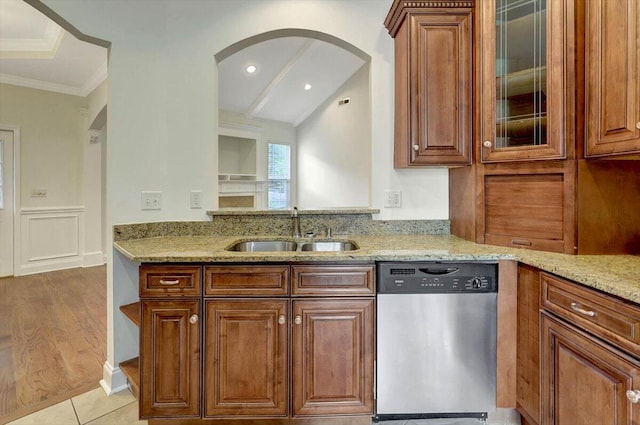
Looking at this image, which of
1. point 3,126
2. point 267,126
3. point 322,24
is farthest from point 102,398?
point 267,126

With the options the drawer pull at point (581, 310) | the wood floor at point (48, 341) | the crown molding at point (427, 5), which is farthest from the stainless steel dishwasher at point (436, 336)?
the wood floor at point (48, 341)

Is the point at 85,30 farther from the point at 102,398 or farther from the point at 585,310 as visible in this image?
the point at 585,310

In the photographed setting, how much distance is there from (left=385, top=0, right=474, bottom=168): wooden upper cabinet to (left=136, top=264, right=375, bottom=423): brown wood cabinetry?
86 cm

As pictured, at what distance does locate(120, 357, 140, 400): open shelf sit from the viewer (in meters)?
1.98

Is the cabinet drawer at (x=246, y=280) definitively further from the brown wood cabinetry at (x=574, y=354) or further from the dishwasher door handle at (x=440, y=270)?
the brown wood cabinetry at (x=574, y=354)

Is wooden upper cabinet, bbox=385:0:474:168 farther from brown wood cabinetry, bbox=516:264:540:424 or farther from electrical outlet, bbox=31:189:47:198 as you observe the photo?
electrical outlet, bbox=31:189:47:198

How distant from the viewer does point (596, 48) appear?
4.94 ft

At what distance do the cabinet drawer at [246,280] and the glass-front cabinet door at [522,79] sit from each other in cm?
128

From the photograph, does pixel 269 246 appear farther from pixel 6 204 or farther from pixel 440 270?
pixel 6 204

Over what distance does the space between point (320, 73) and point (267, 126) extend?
5.95 feet

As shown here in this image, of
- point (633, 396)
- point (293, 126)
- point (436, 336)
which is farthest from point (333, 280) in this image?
point (293, 126)

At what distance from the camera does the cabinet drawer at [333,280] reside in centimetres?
164

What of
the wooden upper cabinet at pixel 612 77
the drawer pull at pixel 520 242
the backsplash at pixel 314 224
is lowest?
the drawer pull at pixel 520 242

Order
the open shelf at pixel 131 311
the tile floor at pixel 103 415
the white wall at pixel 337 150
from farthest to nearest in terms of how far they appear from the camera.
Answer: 1. the white wall at pixel 337 150
2. the open shelf at pixel 131 311
3. the tile floor at pixel 103 415
